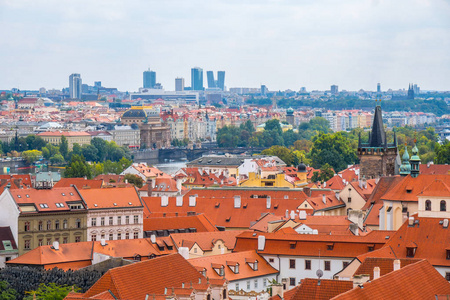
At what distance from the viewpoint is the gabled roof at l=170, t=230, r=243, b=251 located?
60.0 m

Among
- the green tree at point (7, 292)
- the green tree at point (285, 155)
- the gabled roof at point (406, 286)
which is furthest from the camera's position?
the green tree at point (285, 155)

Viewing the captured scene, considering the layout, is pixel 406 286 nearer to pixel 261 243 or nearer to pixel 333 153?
pixel 261 243

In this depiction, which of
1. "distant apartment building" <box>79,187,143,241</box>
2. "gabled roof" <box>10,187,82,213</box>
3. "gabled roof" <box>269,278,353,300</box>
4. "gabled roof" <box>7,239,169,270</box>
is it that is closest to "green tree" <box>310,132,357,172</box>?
"distant apartment building" <box>79,187,143,241</box>

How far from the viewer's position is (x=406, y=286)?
36969 mm

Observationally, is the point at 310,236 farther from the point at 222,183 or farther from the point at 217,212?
the point at 222,183

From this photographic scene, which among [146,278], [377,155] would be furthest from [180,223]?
[146,278]

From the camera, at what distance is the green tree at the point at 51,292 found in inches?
1858

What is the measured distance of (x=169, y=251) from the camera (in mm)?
59125

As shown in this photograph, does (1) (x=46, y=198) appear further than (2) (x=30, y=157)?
No

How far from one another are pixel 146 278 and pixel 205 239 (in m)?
19.1

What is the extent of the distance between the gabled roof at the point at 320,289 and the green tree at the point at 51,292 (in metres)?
13.1

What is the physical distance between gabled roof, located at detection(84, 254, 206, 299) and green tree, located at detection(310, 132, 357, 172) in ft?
300

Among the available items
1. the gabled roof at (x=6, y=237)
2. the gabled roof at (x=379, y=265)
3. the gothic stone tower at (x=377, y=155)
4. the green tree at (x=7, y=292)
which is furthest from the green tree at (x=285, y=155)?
the gabled roof at (x=379, y=265)

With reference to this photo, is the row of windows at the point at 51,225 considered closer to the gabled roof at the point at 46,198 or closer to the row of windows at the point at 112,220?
the gabled roof at the point at 46,198
